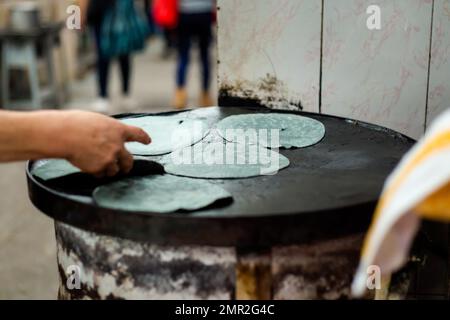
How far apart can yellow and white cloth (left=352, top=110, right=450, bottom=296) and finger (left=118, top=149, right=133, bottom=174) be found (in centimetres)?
85

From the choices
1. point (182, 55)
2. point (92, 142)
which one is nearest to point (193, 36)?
point (182, 55)

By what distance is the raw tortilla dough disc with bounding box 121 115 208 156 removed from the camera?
6.49ft

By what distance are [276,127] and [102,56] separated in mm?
4405

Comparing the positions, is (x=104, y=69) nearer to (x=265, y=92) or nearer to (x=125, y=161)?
(x=265, y=92)

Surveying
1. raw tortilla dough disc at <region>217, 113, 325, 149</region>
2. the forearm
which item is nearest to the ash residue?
raw tortilla dough disc at <region>217, 113, 325, 149</region>

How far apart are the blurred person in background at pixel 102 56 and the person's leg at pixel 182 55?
1.75ft

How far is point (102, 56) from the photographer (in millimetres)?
6211

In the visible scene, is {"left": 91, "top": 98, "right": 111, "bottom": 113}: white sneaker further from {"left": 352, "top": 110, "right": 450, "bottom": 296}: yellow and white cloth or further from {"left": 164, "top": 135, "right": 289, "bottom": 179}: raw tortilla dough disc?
{"left": 352, "top": 110, "right": 450, "bottom": 296}: yellow and white cloth

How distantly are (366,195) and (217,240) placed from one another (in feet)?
1.34

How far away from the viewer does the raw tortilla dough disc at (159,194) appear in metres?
1.48

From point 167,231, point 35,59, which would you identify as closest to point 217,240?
point 167,231

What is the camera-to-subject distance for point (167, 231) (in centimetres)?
141

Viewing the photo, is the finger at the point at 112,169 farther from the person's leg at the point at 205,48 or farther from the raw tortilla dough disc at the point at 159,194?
the person's leg at the point at 205,48

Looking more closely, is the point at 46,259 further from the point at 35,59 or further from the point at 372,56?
the point at 35,59
